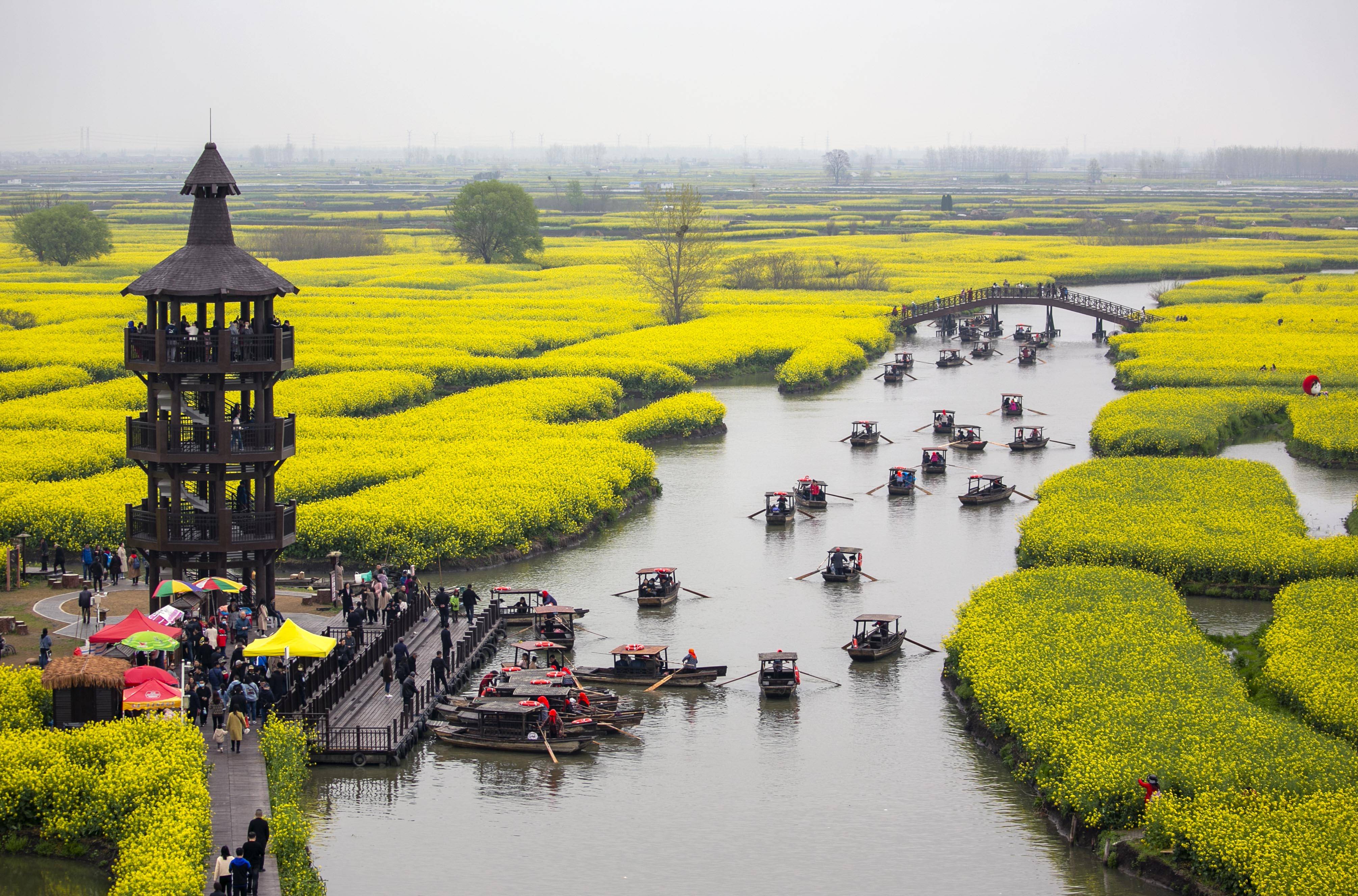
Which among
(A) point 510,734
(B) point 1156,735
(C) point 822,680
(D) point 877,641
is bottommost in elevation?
(C) point 822,680

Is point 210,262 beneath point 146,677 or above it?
above

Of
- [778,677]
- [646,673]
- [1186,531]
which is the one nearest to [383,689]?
[646,673]

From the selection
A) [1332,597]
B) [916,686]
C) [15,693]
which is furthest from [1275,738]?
[15,693]

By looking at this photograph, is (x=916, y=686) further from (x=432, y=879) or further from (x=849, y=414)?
(x=849, y=414)

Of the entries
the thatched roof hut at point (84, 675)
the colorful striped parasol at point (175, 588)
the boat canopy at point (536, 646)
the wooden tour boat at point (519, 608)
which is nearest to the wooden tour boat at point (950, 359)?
the wooden tour boat at point (519, 608)

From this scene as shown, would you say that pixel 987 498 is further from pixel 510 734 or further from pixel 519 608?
pixel 510 734

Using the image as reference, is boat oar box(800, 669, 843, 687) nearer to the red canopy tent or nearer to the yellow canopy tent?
the yellow canopy tent
